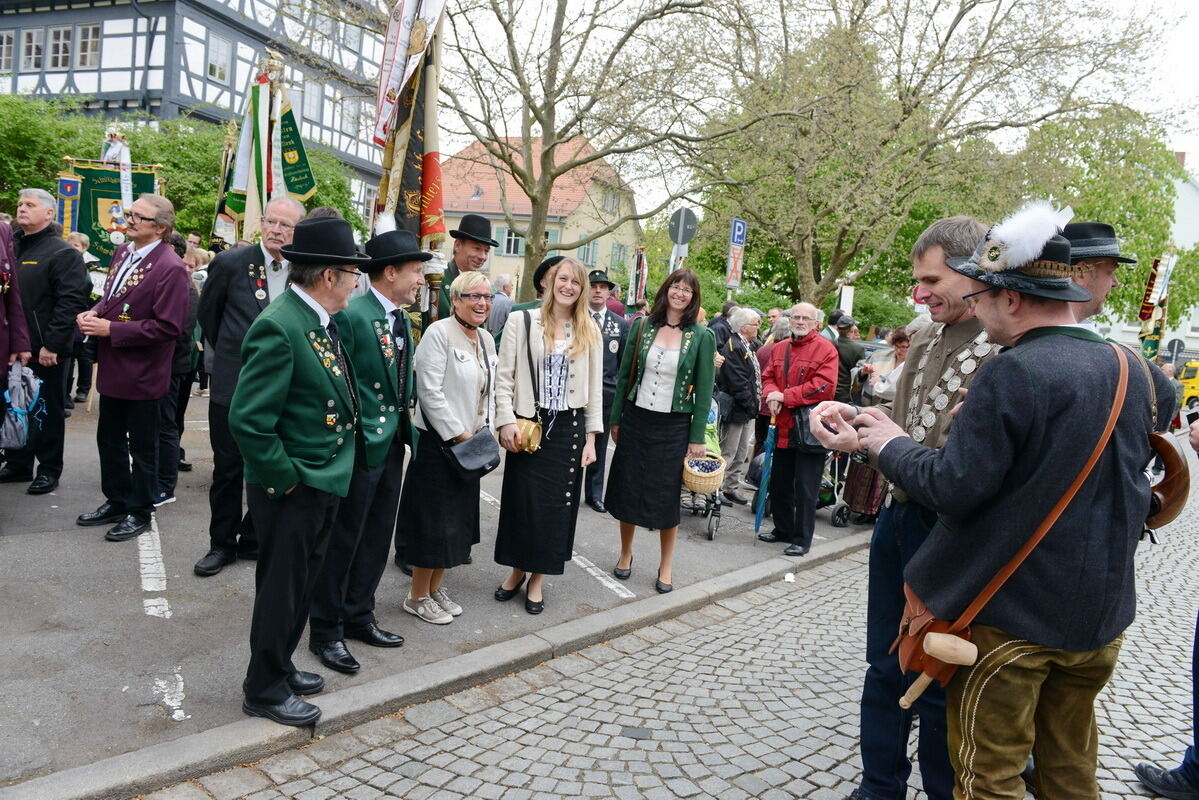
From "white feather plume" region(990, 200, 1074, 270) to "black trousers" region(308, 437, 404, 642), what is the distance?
290 centimetres

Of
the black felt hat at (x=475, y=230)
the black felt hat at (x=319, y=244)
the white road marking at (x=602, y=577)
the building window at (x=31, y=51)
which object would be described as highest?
the building window at (x=31, y=51)

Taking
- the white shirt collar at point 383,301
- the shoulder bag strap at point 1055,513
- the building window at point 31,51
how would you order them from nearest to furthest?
the shoulder bag strap at point 1055,513 → the white shirt collar at point 383,301 → the building window at point 31,51

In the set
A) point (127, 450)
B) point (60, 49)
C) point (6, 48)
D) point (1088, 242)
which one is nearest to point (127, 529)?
point (127, 450)

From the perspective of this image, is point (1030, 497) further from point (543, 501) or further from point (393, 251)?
point (543, 501)

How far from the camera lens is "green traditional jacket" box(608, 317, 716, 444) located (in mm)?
5816

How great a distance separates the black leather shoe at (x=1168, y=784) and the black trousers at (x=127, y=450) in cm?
571

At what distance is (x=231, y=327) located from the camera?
515 centimetres

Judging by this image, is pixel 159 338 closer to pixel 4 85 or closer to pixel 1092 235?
pixel 1092 235

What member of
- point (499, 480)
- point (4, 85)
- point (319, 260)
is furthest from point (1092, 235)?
point (4, 85)

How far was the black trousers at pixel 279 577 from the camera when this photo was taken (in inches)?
131

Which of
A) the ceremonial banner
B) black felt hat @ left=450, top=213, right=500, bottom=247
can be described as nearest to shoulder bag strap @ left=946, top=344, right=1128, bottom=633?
black felt hat @ left=450, top=213, right=500, bottom=247

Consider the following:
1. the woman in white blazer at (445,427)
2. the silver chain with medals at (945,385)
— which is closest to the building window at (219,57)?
the woman in white blazer at (445,427)

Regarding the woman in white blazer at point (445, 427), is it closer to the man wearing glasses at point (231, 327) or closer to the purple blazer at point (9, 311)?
the man wearing glasses at point (231, 327)

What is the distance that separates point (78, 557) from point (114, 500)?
61 centimetres
